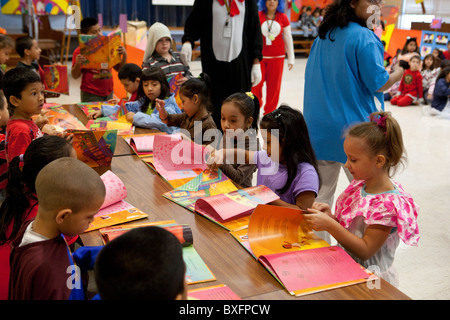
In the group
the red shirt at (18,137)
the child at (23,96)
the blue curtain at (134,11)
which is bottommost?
the red shirt at (18,137)

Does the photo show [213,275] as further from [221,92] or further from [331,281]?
[221,92]

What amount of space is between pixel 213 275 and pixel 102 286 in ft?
1.48

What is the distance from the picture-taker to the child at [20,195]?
1464 mm

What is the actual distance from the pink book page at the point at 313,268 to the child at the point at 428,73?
6.28 metres

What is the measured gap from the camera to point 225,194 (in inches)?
67.1

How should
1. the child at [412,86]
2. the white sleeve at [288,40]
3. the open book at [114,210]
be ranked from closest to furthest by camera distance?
the open book at [114,210], the white sleeve at [288,40], the child at [412,86]

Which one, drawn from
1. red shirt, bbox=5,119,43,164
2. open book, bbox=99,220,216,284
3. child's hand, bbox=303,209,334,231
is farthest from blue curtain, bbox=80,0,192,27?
child's hand, bbox=303,209,334,231

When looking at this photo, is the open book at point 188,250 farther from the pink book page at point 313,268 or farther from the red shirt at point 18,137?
the red shirt at point 18,137

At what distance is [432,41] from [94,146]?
7883 millimetres

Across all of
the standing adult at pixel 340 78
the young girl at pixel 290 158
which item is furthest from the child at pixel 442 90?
the young girl at pixel 290 158

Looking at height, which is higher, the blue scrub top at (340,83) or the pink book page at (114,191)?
the blue scrub top at (340,83)

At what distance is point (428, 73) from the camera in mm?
6898

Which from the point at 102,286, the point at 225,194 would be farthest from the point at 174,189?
the point at 102,286

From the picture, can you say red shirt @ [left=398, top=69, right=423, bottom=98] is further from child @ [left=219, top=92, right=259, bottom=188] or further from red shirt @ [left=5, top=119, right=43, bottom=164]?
red shirt @ [left=5, top=119, right=43, bottom=164]
